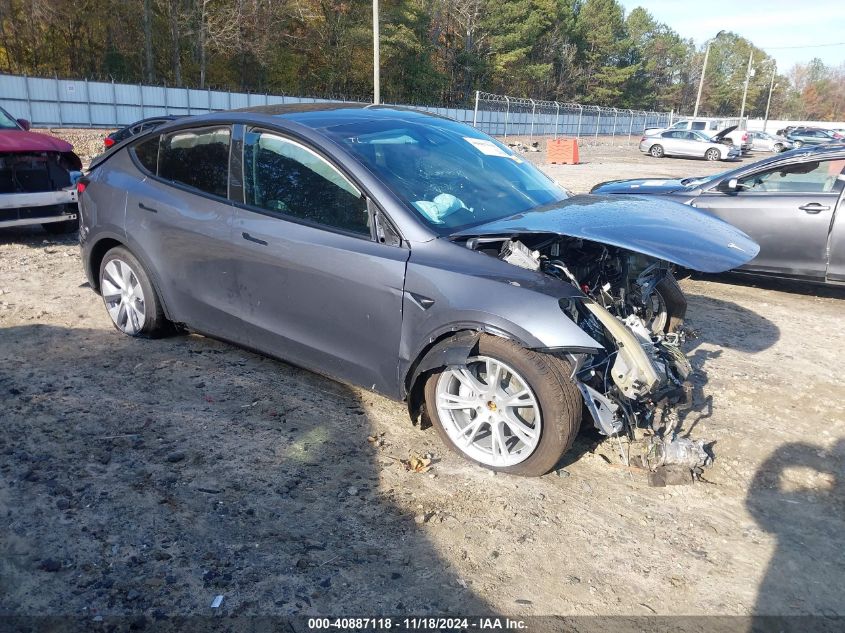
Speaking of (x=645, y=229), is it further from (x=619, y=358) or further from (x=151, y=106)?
(x=151, y=106)

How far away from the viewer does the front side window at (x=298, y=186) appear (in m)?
3.70

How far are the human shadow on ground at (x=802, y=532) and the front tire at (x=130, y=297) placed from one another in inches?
159

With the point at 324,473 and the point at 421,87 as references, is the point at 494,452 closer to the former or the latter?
the point at 324,473

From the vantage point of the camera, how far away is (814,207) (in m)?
6.53

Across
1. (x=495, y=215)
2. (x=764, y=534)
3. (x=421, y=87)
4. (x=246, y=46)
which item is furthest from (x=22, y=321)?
(x=421, y=87)

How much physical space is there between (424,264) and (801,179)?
5271 mm

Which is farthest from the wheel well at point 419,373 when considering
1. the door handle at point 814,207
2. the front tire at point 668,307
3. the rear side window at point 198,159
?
the door handle at point 814,207

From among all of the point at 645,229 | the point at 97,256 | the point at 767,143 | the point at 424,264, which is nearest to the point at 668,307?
the point at 645,229

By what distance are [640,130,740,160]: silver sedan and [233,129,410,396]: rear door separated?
32324mm

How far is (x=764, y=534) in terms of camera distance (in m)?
2.99

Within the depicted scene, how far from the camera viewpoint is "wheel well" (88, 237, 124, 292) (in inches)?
199

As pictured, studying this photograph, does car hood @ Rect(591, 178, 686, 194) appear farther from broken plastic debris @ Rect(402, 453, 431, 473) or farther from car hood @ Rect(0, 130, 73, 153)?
car hood @ Rect(0, 130, 73, 153)

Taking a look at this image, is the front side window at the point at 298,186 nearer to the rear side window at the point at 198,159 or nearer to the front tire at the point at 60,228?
the rear side window at the point at 198,159

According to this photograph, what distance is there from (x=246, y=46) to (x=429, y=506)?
44.1 m
